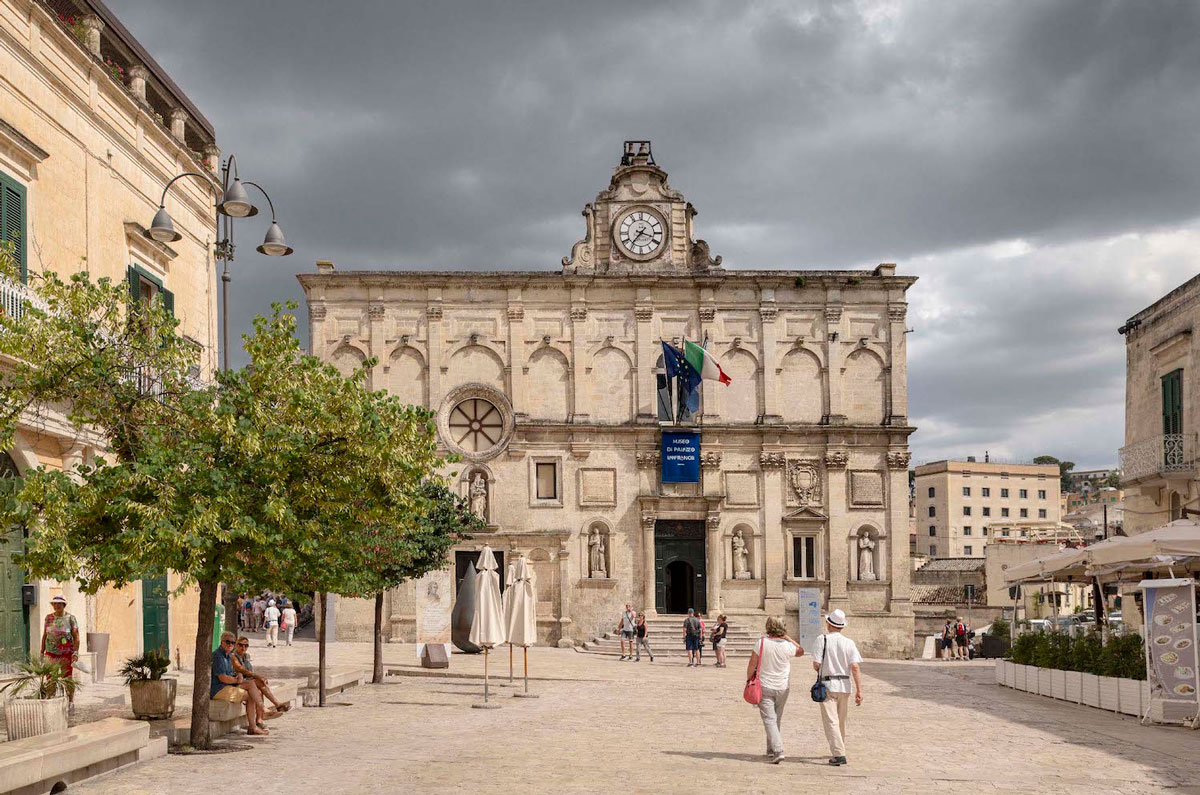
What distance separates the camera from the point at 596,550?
1640 inches

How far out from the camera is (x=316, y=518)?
608 inches

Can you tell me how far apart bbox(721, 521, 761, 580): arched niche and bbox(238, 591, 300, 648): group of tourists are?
1479 centimetres

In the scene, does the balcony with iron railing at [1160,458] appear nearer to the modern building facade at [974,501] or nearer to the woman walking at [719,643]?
the woman walking at [719,643]

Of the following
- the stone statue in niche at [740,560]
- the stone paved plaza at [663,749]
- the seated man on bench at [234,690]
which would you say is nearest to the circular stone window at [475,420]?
the stone statue in niche at [740,560]

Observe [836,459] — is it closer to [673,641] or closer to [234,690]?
[673,641]

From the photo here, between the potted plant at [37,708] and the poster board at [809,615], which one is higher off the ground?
the potted plant at [37,708]

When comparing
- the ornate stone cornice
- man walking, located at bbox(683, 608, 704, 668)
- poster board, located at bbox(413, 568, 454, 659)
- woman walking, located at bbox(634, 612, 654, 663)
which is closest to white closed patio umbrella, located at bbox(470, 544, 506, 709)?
man walking, located at bbox(683, 608, 704, 668)

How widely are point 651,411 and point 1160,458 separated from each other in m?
16.7

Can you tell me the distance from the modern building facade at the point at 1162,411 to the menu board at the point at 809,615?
10.5 meters

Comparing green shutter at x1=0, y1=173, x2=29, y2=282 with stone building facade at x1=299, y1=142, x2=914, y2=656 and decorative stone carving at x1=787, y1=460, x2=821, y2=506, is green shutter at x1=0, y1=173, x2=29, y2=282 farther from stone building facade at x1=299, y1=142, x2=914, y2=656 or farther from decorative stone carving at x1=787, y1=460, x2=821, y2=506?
decorative stone carving at x1=787, y1=460, x2=821, y2=506

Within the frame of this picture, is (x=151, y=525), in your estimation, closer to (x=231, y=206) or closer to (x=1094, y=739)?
(x=231, y=206)

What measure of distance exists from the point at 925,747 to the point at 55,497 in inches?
430

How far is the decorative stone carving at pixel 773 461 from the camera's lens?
139 feet

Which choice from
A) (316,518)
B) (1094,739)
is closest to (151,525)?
(316,518)
